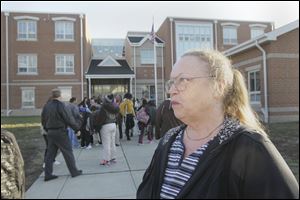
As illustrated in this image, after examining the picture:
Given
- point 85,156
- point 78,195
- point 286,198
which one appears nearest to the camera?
point 286,198

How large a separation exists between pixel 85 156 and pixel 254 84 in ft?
41.5

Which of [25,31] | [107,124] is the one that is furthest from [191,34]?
[107,124]

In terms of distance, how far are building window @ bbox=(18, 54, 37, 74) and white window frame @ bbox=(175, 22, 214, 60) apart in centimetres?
1498

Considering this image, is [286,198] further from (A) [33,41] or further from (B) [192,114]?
(A) [33,41]

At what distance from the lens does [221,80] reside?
189 centimetres

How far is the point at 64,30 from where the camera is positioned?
1422 inches

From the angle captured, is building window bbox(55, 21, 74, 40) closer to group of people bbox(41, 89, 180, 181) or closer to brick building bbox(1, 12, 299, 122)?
brick building bbox(1, 12, 299, 122)

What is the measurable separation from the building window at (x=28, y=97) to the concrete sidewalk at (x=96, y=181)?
26768 mm

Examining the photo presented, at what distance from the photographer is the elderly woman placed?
146 cm

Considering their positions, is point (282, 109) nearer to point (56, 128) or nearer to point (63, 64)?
point (56, 128)

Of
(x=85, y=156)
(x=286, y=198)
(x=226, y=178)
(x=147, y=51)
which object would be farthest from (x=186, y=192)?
(x=147, y=51)

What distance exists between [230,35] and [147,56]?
9851 millimetres

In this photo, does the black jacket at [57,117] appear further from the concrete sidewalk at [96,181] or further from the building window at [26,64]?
the building window at [26,64]

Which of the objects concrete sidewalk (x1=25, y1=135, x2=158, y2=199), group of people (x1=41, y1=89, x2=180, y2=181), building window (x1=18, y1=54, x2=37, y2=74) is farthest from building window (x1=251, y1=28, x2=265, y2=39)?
concrete sidewalk (x1=25, y1=135, x2=158, y2=199)
